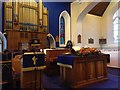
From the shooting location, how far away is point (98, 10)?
Result: 10570 mm

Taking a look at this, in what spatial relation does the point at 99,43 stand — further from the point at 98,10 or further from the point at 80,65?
the point at 80,65

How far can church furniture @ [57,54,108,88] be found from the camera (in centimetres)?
441

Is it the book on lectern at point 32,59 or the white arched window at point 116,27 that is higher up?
the white arched window at point 116,27

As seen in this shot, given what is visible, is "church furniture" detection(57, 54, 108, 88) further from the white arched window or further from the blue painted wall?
the white arched window

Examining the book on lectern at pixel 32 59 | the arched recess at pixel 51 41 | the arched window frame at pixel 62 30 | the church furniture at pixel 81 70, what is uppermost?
the arched window frame at pixel 62 30

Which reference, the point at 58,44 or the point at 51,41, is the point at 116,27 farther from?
the point at 51,41

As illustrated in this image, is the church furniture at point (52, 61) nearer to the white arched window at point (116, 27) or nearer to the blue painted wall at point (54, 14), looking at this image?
the blue painted wall at point (54, 14)

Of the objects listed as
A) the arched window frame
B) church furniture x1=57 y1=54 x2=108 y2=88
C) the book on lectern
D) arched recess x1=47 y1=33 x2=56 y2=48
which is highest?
the arched window frame

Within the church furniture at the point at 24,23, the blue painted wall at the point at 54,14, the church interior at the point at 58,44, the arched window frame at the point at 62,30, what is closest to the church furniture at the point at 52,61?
the church interior at the point at 58,44

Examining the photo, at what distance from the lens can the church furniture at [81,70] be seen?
4406mm

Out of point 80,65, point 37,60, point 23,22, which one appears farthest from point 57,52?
point 37,60

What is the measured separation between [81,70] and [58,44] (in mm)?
4687

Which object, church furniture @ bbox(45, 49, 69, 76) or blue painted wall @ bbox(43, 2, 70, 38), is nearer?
church furniture @ bbox(45, 49, 69, 76)

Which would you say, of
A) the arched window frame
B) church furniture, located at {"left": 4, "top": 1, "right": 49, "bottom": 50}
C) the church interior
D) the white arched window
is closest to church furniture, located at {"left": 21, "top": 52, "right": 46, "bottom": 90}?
the church interior
